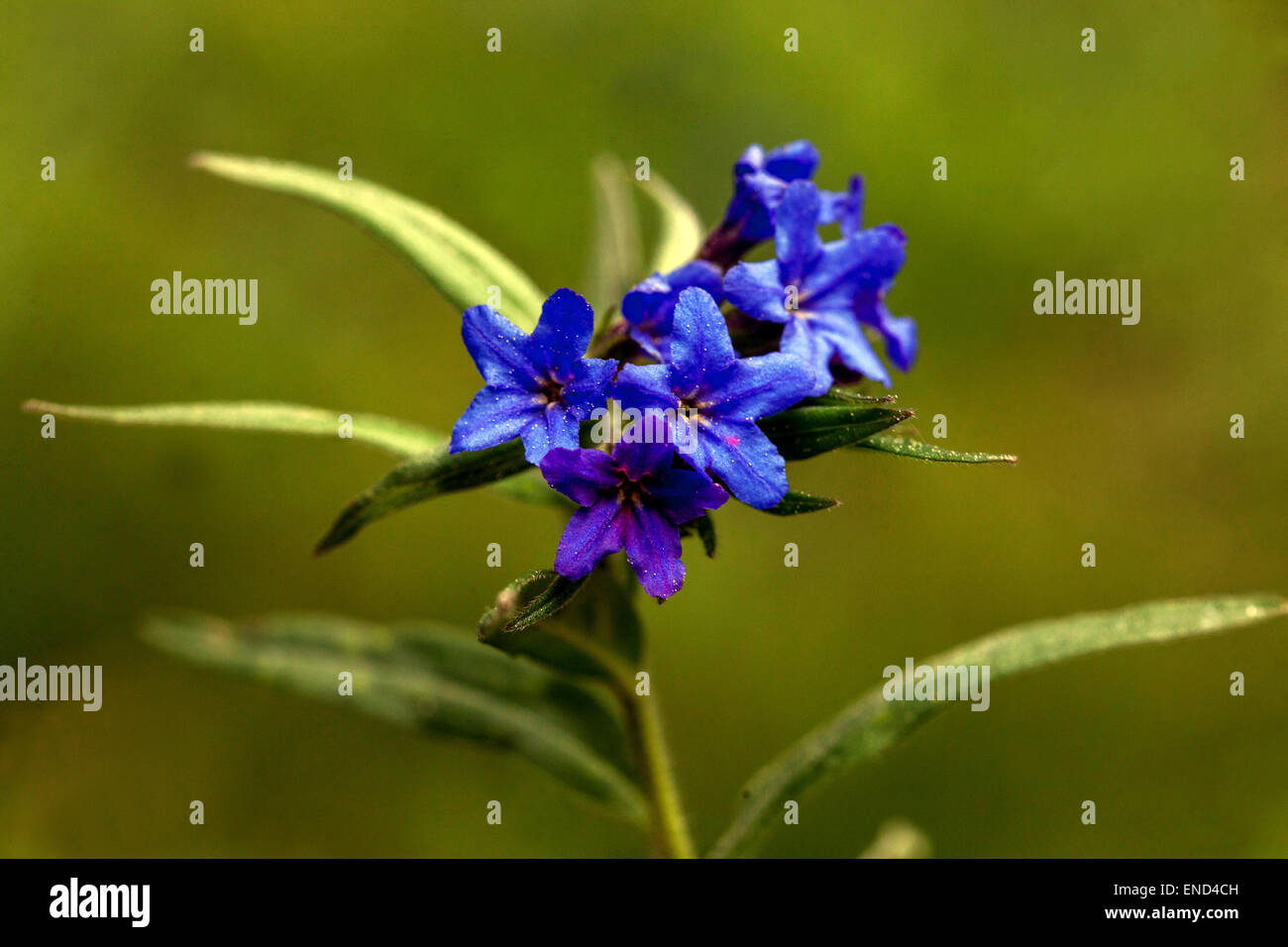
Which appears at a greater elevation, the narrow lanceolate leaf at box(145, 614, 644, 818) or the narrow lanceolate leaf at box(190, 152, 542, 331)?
the narrow lanceolate leaf at box(190, 152, 542, 331)

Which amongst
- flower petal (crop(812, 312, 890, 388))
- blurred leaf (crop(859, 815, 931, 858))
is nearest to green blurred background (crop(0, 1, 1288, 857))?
blurred leaf (crop(859, 815, 931, 858))

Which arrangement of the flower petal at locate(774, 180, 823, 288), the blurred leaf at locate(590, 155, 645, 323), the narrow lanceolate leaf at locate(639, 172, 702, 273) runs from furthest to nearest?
the blurred leaf at locate(590, 155, 645, 323) < the narrow lanceolate leaf at locate(639, 172, 702, 273) < the flower petal at locate(774, 180, 823, 288)

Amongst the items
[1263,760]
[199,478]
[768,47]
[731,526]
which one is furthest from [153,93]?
[1263,760]

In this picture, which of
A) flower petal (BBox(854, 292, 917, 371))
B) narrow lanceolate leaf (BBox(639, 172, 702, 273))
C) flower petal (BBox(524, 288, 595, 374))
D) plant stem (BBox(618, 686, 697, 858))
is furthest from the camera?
narrow lanceolate leaf (BBox(639, 172, 702, 273))

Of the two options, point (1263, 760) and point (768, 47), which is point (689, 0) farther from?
point (1263, 760)

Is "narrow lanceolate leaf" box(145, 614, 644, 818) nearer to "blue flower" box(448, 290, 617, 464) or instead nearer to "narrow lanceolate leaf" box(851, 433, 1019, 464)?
"blue flower" box(448, 290, 617, 464)

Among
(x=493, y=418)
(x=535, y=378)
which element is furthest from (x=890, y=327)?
(x=493, y=418)

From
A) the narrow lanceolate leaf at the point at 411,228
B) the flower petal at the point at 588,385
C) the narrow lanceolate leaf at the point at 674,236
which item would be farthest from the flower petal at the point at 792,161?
the flower petal at the point at 588,385

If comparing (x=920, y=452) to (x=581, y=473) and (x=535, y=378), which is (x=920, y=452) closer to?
(x=581, y=473)
